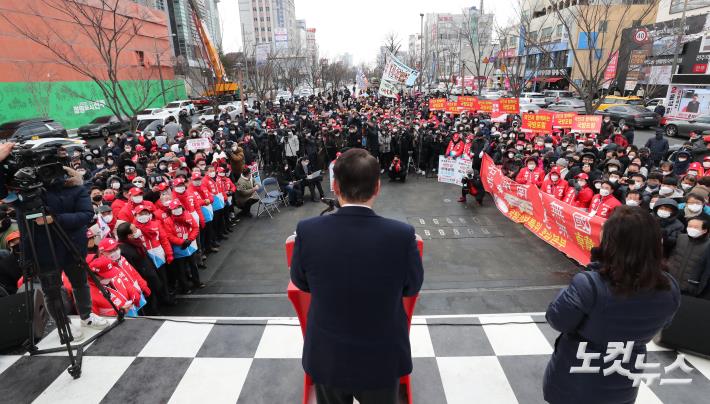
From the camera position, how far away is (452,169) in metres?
11.5

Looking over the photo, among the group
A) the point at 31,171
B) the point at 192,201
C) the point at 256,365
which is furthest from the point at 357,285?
the point at 192,201

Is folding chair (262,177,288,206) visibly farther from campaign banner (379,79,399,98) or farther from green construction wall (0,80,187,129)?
green construction wall (0,80,187,129)

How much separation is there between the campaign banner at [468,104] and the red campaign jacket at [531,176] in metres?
8.38

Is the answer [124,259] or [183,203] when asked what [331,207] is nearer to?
[124,259]

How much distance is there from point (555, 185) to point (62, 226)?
7548 millimetres

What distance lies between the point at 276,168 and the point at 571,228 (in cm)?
995

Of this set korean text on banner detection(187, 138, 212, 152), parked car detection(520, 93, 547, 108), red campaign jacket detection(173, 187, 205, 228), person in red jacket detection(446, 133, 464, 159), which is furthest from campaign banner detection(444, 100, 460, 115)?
red campaign jacket detection(173, 187, 205, 228)

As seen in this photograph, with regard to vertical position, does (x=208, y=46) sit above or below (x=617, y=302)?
above

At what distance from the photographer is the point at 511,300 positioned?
16.3 ft

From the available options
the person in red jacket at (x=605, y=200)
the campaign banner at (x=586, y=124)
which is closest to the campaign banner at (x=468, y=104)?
the campaign banner at (x=586, y=124)

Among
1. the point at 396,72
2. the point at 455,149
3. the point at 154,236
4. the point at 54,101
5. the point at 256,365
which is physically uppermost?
the point at 396,72

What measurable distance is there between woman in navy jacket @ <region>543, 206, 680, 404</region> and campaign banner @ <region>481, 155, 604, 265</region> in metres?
3.10

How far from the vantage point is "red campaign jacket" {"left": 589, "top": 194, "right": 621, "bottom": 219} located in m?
5.93

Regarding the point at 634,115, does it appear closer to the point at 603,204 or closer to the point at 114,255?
the point at 603,204
